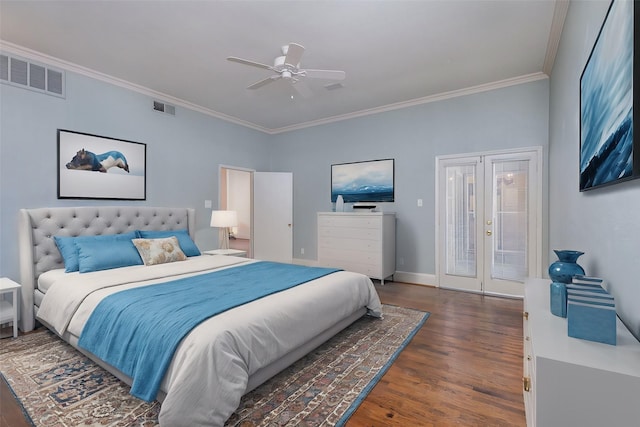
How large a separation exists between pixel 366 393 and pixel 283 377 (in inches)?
22.9

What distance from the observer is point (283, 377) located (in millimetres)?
2150

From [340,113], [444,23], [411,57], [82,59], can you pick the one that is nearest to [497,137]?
[411,57]

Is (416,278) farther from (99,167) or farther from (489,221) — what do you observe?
(99,167)

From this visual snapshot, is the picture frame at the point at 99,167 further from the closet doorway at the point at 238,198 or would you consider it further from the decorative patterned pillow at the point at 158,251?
the closet doorway at the point at 238,198

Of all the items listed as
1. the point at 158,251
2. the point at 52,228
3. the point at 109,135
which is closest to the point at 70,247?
the point at 52,228

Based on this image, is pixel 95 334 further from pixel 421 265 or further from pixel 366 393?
pixel 421 265

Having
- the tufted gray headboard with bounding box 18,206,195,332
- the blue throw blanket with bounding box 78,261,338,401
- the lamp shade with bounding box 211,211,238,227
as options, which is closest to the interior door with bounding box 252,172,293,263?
the lamp shade with bounding box 211,211,238,227

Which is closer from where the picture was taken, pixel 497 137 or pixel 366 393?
pixel 366 393

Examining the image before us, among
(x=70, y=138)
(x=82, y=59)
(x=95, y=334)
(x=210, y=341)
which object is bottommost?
(x=95, y=334)

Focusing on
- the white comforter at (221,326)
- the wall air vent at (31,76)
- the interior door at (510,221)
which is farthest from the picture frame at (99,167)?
the interior door at (510,221)

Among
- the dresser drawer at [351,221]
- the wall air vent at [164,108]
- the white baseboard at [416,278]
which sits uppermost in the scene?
the wall air vent at [164,108]

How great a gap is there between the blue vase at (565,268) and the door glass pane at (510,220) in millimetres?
2697

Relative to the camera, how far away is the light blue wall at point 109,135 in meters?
3.12

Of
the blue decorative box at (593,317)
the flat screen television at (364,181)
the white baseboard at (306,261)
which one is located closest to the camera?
the blue decorative box at (593,317)
